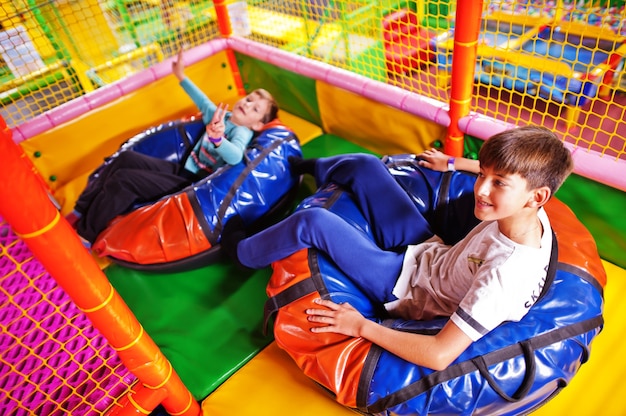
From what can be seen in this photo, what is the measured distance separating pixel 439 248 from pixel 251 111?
1.20 metres

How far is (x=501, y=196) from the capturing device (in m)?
1.03

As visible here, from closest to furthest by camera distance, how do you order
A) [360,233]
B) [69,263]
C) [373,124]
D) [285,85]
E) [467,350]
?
1. [69,263]
2. [467,350]
3. [360,233]
4. [373,124]
5. [285,85]

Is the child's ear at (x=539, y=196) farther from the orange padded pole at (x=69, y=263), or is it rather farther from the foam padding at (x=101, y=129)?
the foam padding at (x=101, y=129)

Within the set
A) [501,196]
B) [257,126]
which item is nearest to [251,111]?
[257,126]

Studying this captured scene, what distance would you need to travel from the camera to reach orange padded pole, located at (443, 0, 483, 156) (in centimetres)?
159

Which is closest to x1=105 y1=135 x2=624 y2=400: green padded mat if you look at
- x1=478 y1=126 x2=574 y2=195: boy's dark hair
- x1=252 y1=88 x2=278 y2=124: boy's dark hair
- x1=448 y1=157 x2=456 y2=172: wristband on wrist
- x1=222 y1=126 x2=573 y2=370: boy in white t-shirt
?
x1=222 y1=126 x2=573 y2=370: boy in white t-shirt

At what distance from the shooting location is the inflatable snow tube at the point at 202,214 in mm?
1844

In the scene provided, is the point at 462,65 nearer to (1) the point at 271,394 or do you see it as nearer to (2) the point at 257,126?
(2) the point at 257,126

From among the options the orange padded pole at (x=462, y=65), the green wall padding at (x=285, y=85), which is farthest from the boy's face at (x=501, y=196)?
the green wall padding at (x=285, y=85)

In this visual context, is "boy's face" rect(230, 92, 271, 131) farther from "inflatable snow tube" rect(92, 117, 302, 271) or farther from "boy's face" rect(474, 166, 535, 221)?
"boy's face" rect(474, 166, 535, 221)

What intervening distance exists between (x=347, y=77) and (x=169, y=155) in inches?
40.6

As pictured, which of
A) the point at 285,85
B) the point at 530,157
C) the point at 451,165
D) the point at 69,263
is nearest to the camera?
the point at 69,263

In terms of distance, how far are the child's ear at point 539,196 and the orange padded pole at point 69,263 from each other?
1006 mm

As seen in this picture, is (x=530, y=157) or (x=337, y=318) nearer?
(x=530, y=157)
